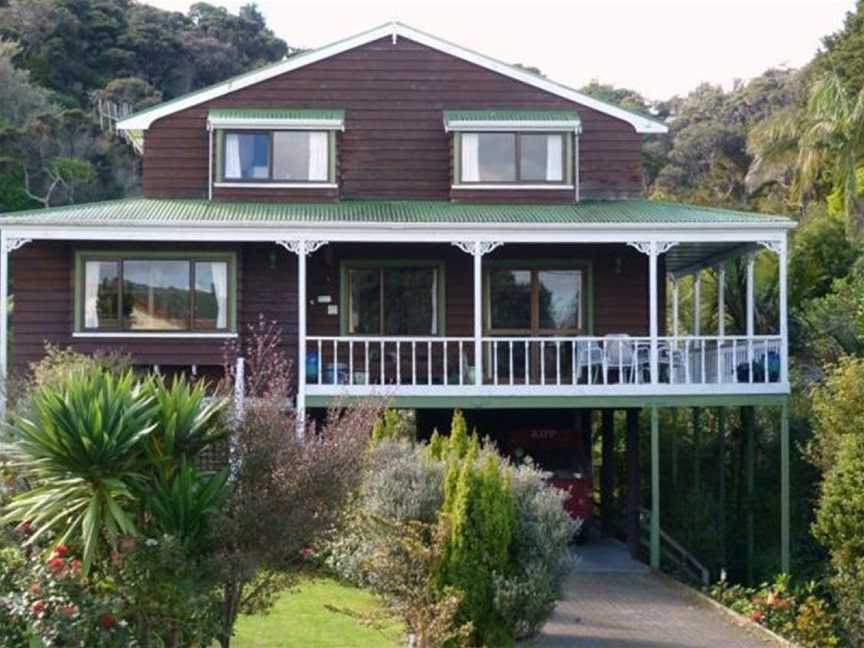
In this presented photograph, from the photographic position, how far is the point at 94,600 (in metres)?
12.4

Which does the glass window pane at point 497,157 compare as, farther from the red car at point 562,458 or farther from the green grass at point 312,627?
the green grass at point 312,627

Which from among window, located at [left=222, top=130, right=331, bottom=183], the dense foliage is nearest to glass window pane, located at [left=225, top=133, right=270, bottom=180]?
window, located at [left=222, top=130, right=331, bottom=183]

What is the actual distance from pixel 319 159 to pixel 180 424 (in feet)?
48.0

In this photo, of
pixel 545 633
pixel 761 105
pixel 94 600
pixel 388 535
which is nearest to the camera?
pixel 94 600

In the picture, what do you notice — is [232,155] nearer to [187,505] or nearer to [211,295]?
[211,295]

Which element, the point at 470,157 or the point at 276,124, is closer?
the point at 276,124

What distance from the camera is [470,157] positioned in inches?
1078

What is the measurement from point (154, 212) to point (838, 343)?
12.8 meters

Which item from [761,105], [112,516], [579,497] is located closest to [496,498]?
[112,516]

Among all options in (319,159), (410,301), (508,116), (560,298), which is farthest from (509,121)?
(410,301)

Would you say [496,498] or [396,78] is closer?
[496,498]

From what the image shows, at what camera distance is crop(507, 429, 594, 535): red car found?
992 inches

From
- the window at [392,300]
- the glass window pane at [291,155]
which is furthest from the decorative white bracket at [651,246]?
the glass window pane at [291,155]

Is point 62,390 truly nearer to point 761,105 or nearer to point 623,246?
point 623,246
